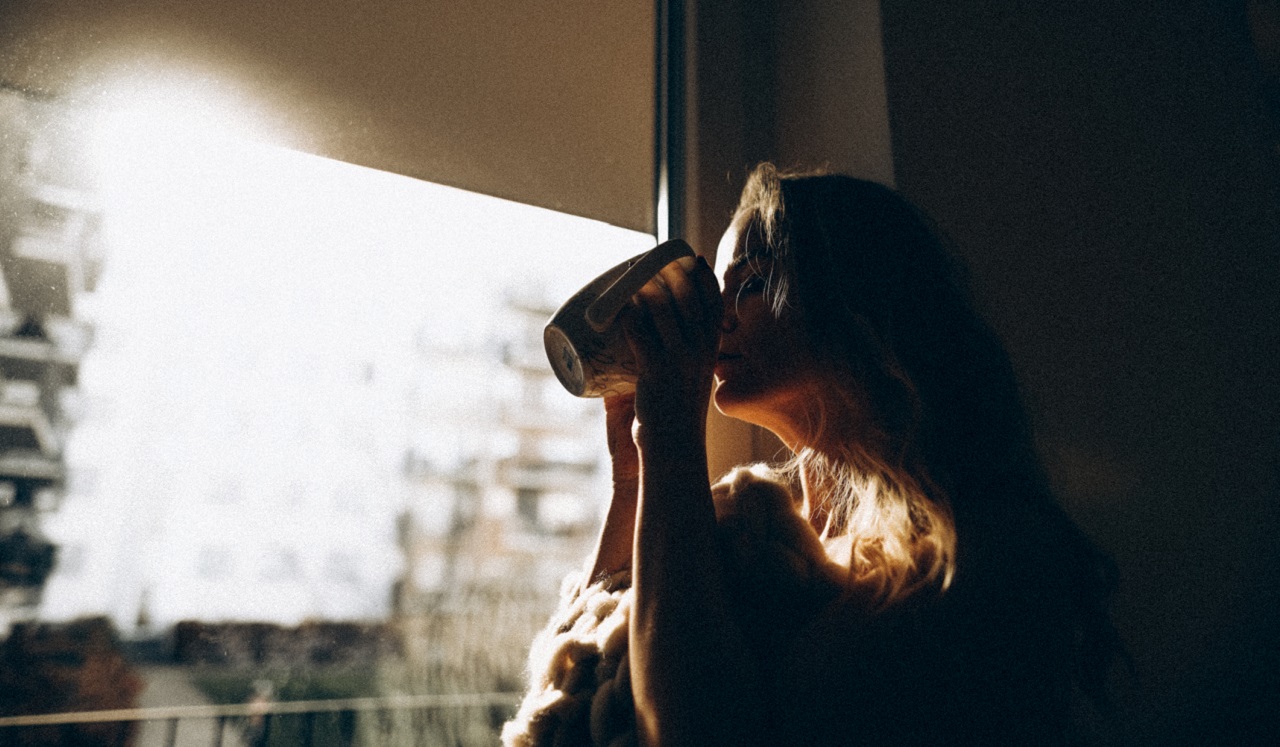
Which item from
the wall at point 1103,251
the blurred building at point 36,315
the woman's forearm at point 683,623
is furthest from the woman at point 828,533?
the blurred building at point 36,315

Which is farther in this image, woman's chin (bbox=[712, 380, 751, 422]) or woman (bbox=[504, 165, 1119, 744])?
woman's chin (bbox=[712, 380, 751, 422])

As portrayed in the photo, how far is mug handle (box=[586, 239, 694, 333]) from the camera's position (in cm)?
58

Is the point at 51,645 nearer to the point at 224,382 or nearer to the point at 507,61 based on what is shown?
the point at 224,382

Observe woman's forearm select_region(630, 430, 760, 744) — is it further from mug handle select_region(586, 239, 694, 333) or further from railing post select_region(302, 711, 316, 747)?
railing post select_region(302, 711, 316, 747)

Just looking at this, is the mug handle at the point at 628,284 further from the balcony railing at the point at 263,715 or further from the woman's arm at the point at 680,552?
the balcony railing at the point at 263,715

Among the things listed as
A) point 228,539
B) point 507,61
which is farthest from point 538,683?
point 507,61

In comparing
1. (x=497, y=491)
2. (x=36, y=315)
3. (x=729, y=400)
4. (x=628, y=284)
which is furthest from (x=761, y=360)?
(x=36, y=315)

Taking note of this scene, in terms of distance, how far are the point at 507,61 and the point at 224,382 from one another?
1.74 feet

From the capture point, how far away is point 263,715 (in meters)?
0.71

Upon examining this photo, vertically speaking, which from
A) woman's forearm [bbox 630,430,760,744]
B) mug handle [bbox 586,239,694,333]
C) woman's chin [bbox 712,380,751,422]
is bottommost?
woman's forearm [bbox 630,430,760,744]

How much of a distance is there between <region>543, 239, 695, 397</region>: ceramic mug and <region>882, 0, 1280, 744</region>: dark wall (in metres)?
0.45

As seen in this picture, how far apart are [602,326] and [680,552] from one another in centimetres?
18

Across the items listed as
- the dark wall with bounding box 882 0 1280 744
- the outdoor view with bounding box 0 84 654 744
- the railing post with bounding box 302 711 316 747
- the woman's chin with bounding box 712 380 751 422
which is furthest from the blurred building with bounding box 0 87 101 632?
the dark wall with bounding box 882 0 1280 744

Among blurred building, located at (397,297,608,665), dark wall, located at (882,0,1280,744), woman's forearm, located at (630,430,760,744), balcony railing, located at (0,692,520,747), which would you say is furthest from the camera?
dark wall, located at (882,0,1280,744)
